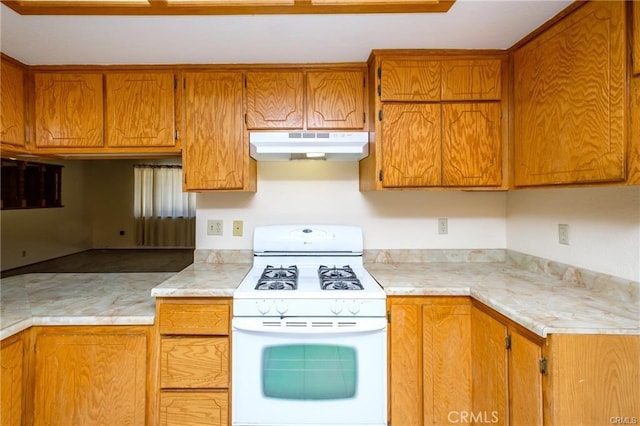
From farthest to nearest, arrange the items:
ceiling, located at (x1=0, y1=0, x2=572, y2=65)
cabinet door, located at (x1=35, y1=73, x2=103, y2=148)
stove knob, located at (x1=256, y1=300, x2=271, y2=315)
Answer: cabinet door, located at (x1=35, y1=73, x2=103, y2=148) < stove knob, located at (x1=256, y1=300, x2=271, y2=315) < ceiling, located at (x1=0, y1=0, x2=572, y2=65)

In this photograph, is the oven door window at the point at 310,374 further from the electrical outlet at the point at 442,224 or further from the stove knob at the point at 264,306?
the electrical outlet at the point at 442,224

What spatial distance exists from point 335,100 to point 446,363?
1.55 m

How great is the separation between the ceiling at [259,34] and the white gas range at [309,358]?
1.25m

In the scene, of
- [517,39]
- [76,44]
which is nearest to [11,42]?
[76,44]

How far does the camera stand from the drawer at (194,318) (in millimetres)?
1624

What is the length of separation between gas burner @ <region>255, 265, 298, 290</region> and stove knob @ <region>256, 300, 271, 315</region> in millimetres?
91

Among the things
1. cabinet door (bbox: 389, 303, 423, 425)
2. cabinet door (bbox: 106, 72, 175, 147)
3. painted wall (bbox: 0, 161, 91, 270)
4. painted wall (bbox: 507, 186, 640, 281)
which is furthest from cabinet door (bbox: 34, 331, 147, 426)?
painted wall (bbox: 0, 161, 91, 270)

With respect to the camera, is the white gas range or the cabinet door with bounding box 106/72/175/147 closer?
the white gas range

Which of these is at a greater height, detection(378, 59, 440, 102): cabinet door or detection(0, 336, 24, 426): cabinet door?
detection(378, 59, 440, 102): cabinet door

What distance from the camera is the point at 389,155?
1.88m

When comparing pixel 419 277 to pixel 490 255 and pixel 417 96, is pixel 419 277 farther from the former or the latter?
pixel 417 96

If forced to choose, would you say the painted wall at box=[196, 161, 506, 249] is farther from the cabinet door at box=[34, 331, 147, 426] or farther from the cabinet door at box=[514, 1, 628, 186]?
the cabinet door at box=[34, 331, 147, 426]

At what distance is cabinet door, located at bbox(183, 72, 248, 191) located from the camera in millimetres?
1983

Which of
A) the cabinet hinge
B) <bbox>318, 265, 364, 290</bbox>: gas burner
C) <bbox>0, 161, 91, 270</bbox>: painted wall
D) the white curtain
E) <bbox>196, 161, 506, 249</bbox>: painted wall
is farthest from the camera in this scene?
the white curtain
